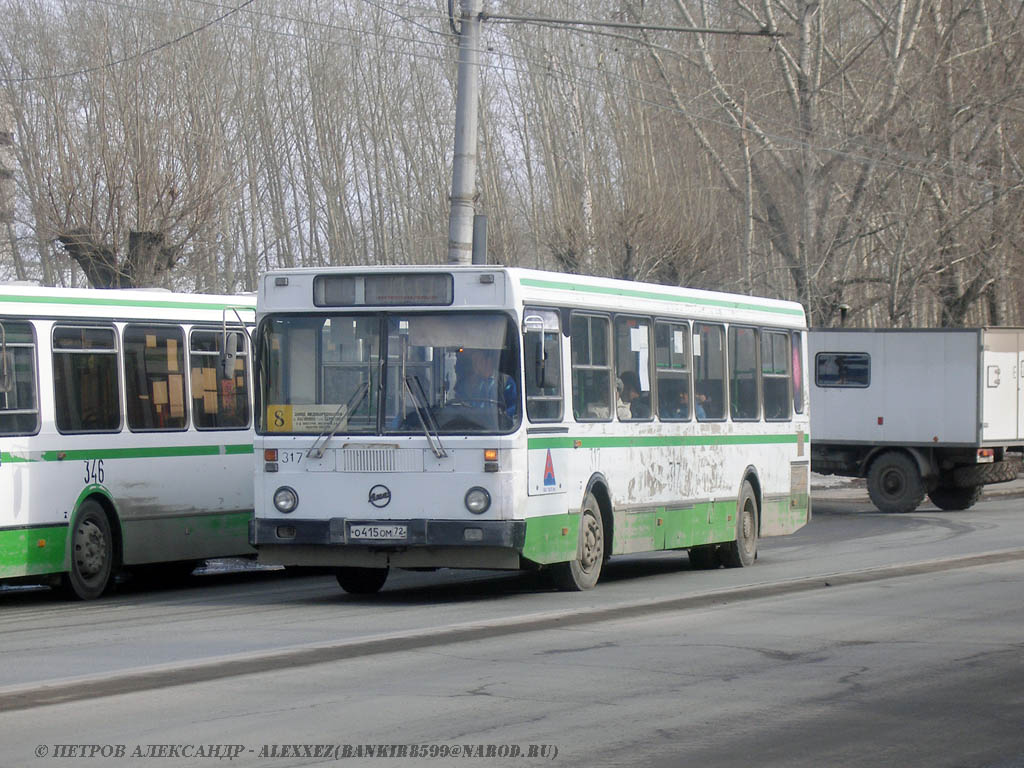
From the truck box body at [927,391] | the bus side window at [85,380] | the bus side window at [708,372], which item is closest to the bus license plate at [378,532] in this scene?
the bus side window at [85,380]

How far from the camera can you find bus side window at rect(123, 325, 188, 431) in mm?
15172

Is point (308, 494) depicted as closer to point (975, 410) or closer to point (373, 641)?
point (373, 641)

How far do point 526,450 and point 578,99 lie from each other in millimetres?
24875

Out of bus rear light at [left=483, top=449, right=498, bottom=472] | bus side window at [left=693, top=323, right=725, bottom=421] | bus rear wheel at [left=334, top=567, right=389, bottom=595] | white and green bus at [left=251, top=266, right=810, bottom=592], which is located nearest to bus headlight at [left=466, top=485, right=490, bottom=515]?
white and green bus at [left=251, top=266, right=810, bottom=592]

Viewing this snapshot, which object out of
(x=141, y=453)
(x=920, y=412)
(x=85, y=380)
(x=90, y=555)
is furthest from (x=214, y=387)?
(x=920, y=412)

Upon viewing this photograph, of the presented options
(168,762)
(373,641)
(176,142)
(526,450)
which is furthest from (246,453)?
(176,142)

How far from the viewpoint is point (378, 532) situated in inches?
511

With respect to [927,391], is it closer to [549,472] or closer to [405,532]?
[549,472]

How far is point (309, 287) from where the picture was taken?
13.4m

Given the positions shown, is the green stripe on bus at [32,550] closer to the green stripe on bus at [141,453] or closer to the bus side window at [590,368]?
the green stripe on bus at [141,453]

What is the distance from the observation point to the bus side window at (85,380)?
46.9ft

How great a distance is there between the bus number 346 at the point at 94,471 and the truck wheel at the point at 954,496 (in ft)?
58.0

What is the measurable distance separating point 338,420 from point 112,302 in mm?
3145

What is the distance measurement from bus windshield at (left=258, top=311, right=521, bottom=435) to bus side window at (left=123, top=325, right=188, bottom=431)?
225 cm
